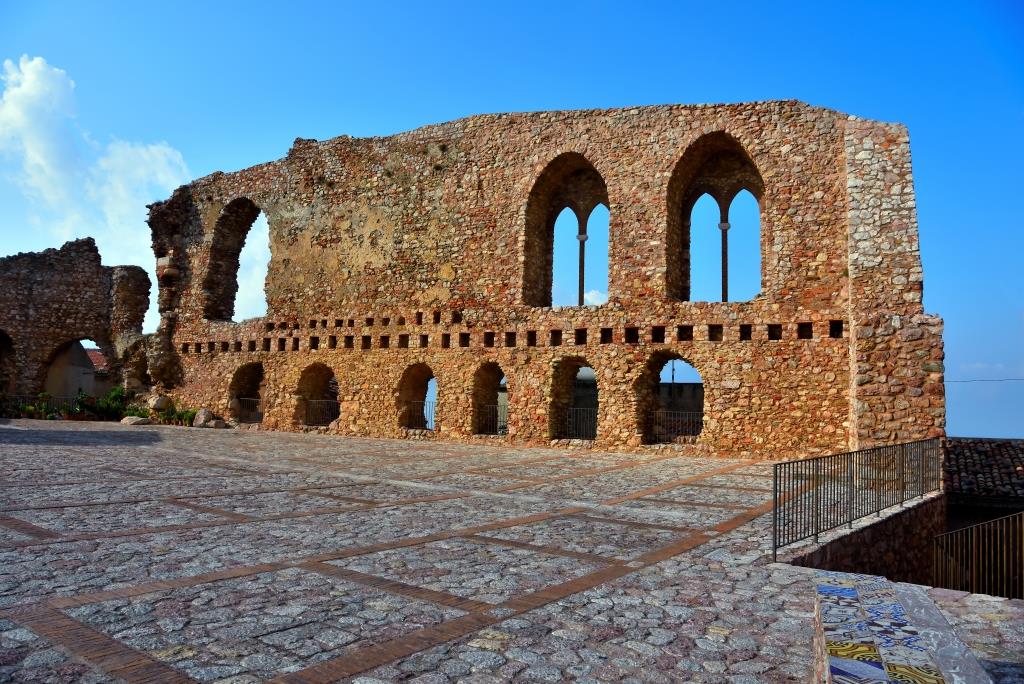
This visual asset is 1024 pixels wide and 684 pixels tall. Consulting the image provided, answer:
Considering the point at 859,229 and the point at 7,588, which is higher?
the point at 859,229

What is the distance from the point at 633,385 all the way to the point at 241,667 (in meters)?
13.7

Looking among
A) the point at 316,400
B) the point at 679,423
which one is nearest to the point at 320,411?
the point at 316,400

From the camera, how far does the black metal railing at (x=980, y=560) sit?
10547mm

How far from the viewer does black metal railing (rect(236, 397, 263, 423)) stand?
2303 centimetres

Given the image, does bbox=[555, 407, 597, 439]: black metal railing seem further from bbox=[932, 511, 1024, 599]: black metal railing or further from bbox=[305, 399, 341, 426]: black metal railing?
bbox=[932, 511, 1024, 599]: black metal railing

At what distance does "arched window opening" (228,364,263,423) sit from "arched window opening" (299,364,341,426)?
96.6 inches

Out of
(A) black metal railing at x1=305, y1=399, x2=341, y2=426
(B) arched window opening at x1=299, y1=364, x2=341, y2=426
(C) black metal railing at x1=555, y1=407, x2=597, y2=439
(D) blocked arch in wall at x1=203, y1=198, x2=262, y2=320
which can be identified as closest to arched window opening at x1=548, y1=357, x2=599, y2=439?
(C) black metal railing at x1=555, y1=407, x2=597, y2=439

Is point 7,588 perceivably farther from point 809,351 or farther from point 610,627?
point 809,351

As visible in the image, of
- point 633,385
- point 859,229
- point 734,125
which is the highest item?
point 734,125

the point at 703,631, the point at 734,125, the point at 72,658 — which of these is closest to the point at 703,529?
the point at 703,631

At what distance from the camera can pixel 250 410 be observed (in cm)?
2352

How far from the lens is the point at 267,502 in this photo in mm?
7672

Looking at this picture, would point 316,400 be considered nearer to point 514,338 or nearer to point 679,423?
point 514,338

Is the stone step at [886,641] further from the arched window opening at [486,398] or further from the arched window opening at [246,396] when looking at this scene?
the arched window opening at [246,396]
